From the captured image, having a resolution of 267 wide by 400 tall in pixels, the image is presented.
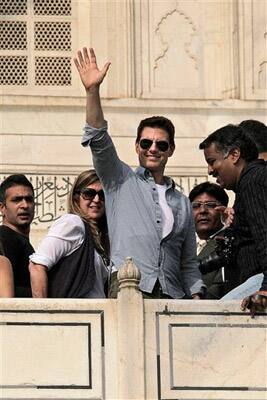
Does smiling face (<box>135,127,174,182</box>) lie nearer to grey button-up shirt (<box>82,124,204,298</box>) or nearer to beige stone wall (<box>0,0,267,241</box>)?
grey button-up shirt (<box>82,124,204,298</box>)

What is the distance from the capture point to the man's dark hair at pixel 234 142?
17.2m

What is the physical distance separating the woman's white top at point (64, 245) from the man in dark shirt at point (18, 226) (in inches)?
11.2

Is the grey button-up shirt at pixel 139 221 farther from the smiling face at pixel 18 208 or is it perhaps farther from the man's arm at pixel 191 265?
the smiling face at pixel 18 208

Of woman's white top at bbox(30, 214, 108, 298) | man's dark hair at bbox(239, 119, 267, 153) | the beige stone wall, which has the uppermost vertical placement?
the beige stone wall

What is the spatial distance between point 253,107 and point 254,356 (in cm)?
801

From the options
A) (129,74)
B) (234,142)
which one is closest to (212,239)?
(234,142)

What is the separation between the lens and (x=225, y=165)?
17.2 meters

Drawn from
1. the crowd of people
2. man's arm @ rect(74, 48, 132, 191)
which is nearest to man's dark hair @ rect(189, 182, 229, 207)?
the crowd of people

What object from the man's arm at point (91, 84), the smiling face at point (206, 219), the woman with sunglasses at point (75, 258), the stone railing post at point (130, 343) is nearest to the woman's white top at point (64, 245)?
the woman with sunglasses at point (75, 258)

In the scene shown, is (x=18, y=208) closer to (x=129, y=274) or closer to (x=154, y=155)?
(x=154, y=155)

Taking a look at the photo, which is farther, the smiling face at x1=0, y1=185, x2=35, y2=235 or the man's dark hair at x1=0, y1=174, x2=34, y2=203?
the man's dark hair at x1=0, y1=174, x2=34, y2=203

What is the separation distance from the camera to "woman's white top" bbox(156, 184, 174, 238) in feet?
56.4

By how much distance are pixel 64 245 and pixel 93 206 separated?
0.39 m

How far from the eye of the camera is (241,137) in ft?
56.7
